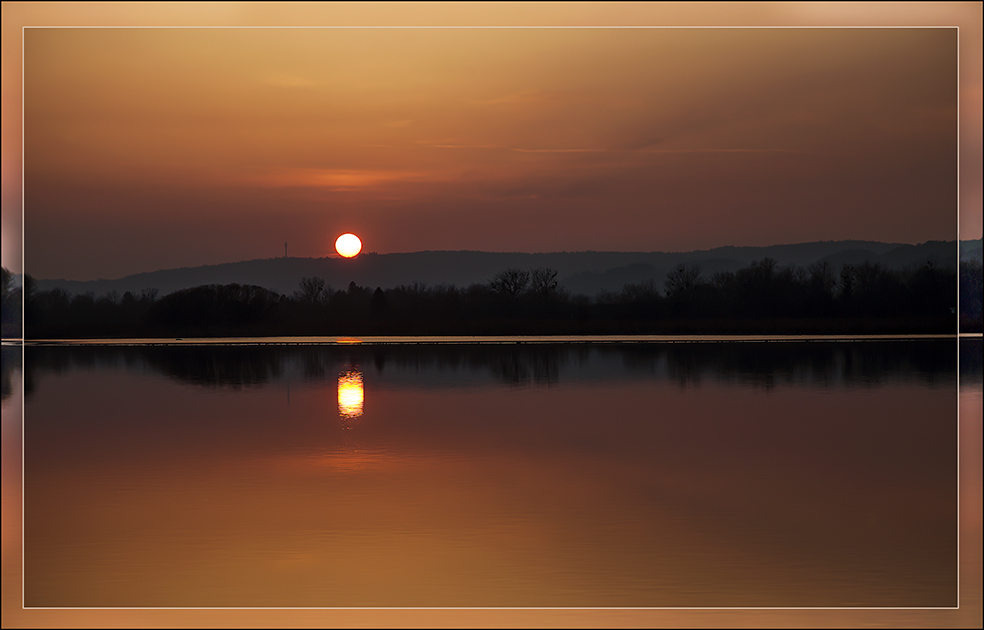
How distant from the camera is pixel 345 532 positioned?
288 inches

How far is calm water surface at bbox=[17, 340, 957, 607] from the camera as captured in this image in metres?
6.12

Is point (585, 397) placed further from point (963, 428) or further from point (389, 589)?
point (389, 589)

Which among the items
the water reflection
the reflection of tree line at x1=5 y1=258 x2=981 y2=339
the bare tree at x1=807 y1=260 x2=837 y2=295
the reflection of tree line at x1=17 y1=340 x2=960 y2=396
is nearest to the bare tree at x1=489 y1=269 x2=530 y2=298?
the reflection of tree line at x1=5 y1=258 x2=981 y2=339

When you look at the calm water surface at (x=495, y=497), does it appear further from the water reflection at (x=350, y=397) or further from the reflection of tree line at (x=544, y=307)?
the reflection of tree line at (x=544, y=307)

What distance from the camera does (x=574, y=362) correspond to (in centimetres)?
2664

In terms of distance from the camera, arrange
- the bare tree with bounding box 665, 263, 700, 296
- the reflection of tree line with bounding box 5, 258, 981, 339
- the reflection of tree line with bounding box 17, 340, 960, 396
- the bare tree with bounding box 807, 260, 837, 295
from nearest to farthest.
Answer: the reflection of tree line with bounding box 17, 340, 960, 396 < the reflection of tree line with bounding box 5, 258, 981, 339 < the bare tree with bounding box 807, 260, 837, 295 < the bare tree with bounding box 665, 263, 700, 296

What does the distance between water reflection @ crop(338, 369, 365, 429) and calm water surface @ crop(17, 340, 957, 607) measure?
11cm

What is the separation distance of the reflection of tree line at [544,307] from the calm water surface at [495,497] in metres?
32.1

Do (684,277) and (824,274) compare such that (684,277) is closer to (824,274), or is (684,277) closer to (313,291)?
(824,274)

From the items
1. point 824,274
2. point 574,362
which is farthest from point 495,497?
point 824,274

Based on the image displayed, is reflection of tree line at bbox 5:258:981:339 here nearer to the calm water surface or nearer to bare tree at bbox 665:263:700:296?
bare tree at bbox 665:263:700:296

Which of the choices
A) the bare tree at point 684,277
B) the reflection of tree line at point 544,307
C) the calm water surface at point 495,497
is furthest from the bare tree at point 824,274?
the calm water surface at point 495,497

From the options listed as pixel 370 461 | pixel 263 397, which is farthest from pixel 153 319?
pixel 370 461

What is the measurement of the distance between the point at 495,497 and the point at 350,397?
29.4ft
